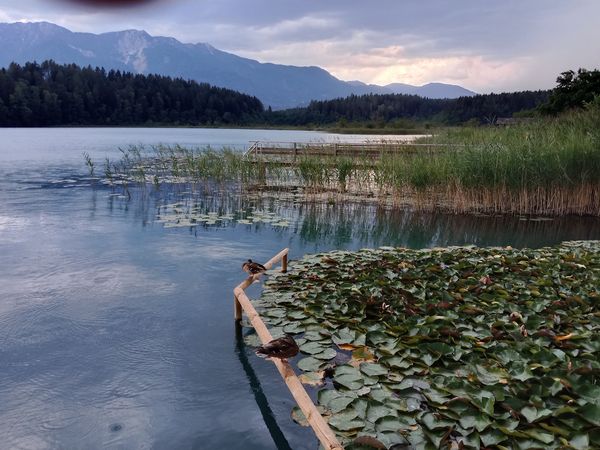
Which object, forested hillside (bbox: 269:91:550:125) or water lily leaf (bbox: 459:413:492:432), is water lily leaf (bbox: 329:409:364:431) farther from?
forested hillside (bbox: 269:91:550:125)

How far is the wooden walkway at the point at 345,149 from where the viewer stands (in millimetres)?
15531

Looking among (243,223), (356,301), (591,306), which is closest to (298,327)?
(356,301)

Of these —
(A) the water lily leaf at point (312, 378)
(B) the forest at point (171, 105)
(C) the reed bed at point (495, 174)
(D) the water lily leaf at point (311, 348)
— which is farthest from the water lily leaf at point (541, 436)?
(B) the forest at point (171, 105)

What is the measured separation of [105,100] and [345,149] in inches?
2777

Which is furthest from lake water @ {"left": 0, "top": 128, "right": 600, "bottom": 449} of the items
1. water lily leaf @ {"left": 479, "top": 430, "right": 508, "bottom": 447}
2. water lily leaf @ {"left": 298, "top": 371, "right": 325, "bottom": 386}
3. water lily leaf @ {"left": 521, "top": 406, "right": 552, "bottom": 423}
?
water lily leaf @ {"left": 521, "top": 406, "right": 552, "bottom": 423}

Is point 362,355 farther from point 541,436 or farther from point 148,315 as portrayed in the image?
point 148,315

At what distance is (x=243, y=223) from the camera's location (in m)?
11.1

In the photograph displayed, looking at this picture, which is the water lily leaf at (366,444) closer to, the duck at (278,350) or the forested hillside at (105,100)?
the duck at (278,350)

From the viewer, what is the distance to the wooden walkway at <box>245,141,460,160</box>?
15.5 m

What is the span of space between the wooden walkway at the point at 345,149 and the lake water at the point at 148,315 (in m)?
3.57


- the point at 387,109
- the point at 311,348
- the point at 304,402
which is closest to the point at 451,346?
the point at 311,348

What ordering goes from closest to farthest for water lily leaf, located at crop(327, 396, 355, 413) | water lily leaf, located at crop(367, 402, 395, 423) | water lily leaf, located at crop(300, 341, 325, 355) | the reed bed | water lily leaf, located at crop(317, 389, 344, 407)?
1. water lily leaf, located at crop(367, 402, 395, 423)
2. water lily leaf, located at crop(327, 396, 355, 413)
3. water lily leaf, located at crop(317, 389, 344, 407)
4. water lily leaf, located at crop(300, 341, 325, 355)
5. the reed bed

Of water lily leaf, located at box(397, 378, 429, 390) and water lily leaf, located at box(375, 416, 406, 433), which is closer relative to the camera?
water lily leaf, located at box(375, 416, 406, 433)

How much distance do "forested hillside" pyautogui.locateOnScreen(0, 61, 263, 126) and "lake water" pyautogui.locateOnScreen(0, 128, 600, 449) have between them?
64.1m
